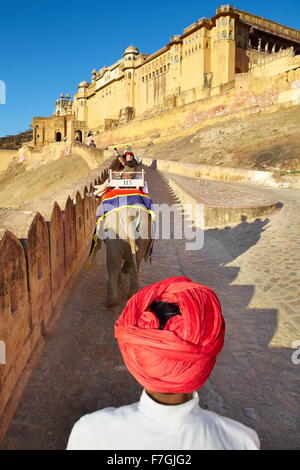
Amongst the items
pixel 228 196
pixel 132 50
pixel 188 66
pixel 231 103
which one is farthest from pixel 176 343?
pixel 132 50

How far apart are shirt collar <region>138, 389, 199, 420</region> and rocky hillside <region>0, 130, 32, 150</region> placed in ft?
282

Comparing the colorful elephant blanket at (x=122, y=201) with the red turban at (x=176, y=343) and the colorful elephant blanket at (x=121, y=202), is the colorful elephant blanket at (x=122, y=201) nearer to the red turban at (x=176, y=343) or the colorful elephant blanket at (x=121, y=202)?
the colorful elephant blanket at (x=121, y=202)

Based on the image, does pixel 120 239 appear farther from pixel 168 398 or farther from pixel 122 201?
pixel 168 398

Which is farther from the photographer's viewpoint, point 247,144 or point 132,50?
point 132,50

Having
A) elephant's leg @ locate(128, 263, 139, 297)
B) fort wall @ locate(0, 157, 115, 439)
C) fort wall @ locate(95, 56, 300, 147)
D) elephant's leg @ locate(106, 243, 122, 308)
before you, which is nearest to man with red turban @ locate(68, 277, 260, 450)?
fort wall @ locate(0, 157, 115, 439)

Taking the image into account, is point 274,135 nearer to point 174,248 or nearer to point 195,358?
point 174,248

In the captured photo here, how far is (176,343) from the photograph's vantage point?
1297mm

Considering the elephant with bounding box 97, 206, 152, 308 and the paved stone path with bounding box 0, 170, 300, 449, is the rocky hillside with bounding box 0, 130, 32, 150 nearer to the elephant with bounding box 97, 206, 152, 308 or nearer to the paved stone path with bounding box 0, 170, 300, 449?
the paved stone path with bounding box 0, 170, 300, 449

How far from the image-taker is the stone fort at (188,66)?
42.5 m

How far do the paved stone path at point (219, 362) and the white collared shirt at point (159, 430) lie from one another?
51.9 inches

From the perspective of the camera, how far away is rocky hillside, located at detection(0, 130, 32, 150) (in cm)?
8012

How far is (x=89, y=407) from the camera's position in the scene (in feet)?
9.01

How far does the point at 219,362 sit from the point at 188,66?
50.0 metres

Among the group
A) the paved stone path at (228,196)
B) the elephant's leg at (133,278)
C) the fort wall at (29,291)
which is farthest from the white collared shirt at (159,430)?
the paved stone path at (228,196)
